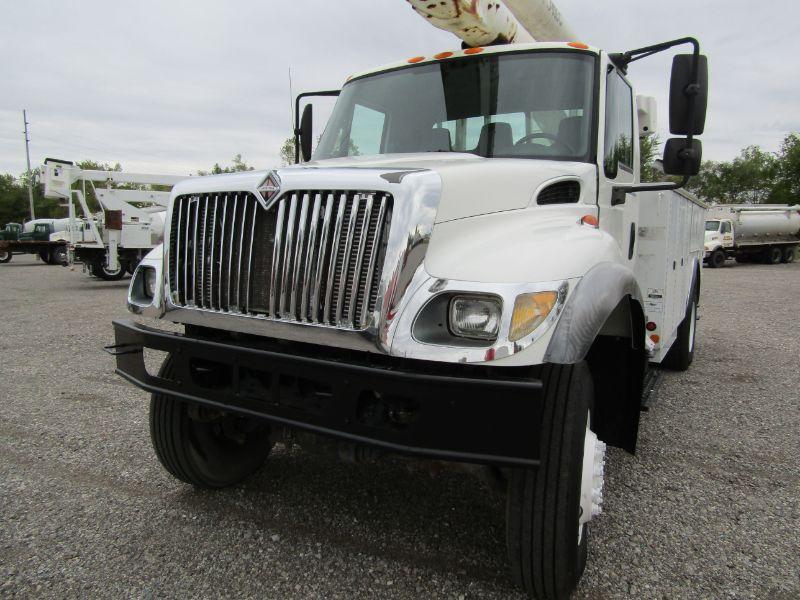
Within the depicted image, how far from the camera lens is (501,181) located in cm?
247

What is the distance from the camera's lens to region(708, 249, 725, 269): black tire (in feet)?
83.8

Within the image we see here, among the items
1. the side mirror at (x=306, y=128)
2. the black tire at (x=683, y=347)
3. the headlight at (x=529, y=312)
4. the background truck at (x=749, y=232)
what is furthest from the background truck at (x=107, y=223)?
the background truck at (x=749, y=232)

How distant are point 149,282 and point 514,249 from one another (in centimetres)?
180

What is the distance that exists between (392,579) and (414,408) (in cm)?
90

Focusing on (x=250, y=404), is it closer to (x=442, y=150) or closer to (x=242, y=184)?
(x=242, y=184)

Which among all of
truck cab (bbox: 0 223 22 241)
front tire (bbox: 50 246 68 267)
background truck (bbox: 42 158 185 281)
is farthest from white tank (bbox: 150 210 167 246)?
truck cab (bbox: 0 223 22 241)

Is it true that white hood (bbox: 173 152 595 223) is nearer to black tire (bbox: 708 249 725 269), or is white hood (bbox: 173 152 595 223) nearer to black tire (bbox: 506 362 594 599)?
black tire (bbox: 506 362 594 599)

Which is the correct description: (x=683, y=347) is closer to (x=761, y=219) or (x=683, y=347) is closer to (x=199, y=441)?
(x=199, y=441)

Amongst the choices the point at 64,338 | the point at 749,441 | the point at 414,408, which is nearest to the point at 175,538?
the point at 414,408

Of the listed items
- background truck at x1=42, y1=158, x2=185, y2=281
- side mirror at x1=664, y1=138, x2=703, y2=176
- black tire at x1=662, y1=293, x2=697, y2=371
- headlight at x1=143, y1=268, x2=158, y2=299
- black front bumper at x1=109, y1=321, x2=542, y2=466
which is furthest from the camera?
background truck at x1=42, y1=158, x2=185, y2=281

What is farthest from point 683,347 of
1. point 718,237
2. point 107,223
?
point 718,237

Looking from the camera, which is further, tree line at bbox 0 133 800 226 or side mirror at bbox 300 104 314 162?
tree line at bbox 0 133 800 226

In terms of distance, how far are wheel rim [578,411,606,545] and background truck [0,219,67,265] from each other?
1130 inches

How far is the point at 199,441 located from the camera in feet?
10.2
